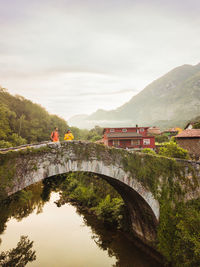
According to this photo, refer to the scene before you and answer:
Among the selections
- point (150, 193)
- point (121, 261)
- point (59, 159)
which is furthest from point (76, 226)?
point (59, 159)

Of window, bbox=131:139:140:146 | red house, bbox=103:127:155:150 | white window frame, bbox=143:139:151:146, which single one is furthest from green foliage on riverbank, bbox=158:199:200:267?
white window frame, bbox=143:139:151:146

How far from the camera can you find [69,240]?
36.7 feet

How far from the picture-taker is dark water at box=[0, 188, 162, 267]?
9.18 m

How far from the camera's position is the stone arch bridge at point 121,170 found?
6.04 m

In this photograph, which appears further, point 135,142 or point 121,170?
point 135,142

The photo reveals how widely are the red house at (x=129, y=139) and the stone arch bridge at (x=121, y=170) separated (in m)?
21.1

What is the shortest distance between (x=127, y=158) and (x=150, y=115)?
163786mm

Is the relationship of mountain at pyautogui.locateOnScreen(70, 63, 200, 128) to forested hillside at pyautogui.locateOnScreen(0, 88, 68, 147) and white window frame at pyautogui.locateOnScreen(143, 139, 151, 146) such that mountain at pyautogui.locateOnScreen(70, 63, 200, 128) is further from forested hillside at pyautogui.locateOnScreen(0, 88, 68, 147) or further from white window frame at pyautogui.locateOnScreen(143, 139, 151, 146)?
forested hillside at pyautogui.locateOnScreen(0, 88, 68, 147)

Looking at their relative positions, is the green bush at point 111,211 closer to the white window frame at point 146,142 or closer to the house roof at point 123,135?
the house roof at point 123,135

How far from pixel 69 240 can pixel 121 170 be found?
20.2ft

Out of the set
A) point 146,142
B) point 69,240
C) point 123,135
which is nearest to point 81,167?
point 69,240

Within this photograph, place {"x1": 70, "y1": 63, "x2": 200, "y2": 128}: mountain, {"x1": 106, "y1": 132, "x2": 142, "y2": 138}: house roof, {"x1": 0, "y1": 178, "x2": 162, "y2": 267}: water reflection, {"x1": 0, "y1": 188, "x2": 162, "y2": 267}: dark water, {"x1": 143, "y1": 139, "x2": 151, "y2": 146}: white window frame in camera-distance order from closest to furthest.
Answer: {"x1": 0, "y1": 178, "x2": 162, "y2": 267}: water reflection < {"x1": 0, "y1": 188, "x2": 162, "y2": 267}: dark water < {"x1": 106, "y1": 132, "x2": 142, "y2": 138}: house roof < {"x1": 143, "y1": 139, "x2": 151, "y2": 146}: white window frame < {"x1": 70, "y1": 63, "x2": 200, "y2": 128}: mountain

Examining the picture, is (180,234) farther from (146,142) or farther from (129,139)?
(146,142)

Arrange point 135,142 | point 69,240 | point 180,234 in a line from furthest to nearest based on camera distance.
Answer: point 135,142 < point 69,240 < point 180,234
